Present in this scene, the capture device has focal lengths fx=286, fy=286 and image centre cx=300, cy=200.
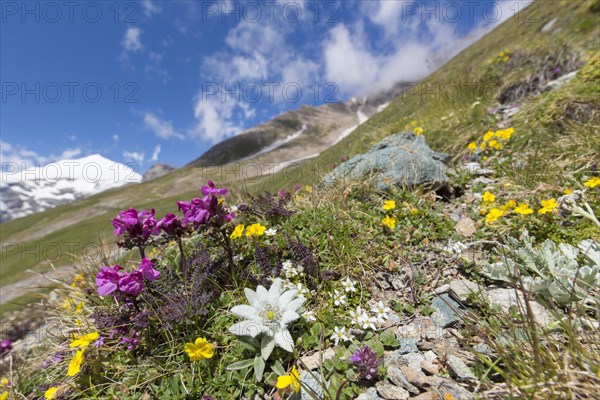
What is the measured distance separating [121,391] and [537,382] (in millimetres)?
3188

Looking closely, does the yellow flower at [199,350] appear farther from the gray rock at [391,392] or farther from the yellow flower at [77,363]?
the gray rock at [391,392]

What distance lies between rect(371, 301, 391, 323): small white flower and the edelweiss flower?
2.43ft

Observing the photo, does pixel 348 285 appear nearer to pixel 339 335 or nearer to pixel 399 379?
pixel 339 335

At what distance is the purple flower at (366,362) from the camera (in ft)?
7.14

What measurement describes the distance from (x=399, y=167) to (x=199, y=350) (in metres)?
4.22

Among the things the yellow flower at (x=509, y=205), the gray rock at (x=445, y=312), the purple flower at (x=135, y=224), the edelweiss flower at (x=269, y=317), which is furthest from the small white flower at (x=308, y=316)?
the yellow flower at (x=509, y=205)

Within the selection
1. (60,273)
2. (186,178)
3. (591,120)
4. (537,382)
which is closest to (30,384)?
(60,273)

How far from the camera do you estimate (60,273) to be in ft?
15.0

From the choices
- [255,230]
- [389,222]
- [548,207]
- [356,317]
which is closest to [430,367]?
[356,317]

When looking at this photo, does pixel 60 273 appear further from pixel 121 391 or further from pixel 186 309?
pixel 186 309

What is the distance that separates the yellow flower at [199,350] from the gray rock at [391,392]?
4.70ft

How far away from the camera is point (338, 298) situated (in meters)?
2.98


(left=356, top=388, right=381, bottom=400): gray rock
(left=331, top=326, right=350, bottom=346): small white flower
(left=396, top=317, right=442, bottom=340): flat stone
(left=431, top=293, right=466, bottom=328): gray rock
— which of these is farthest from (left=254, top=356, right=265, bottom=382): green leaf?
(left=431, top=293, right=466, bottom=328): gray rock

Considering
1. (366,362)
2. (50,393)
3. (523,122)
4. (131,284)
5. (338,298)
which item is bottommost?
(50,393)
